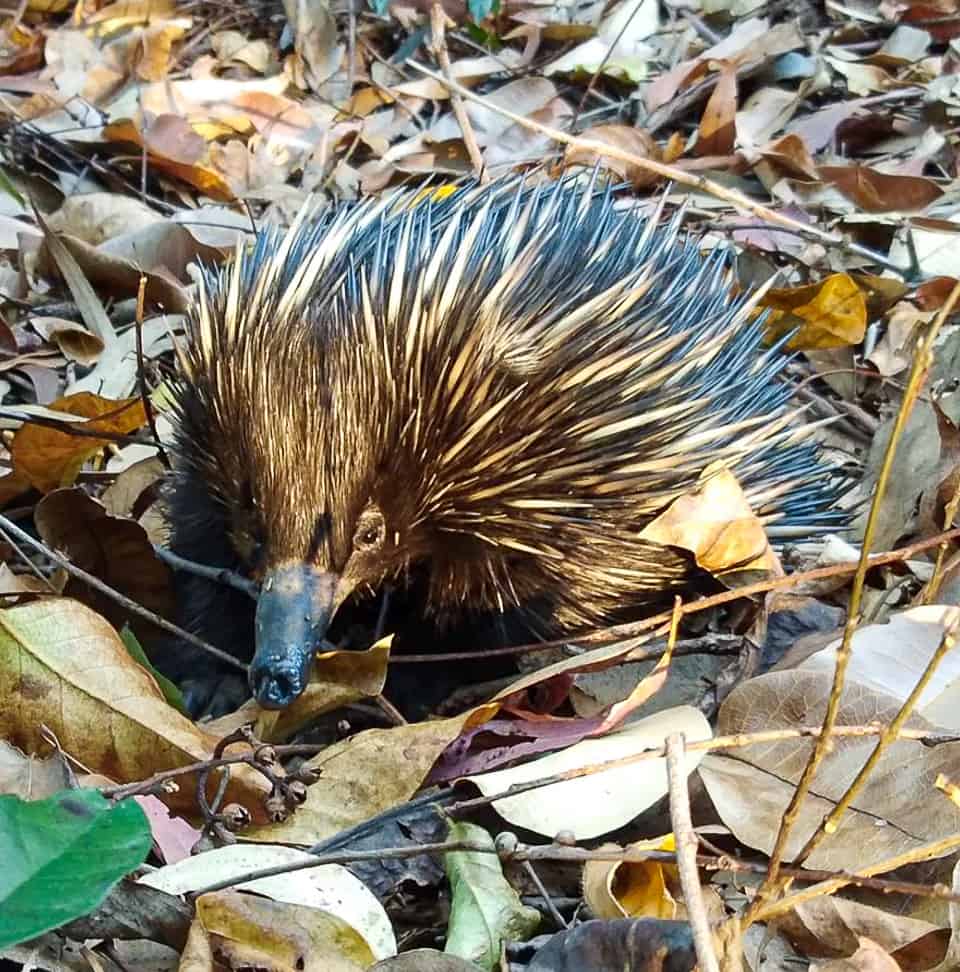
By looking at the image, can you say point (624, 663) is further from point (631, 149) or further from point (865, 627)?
point (631, 149)

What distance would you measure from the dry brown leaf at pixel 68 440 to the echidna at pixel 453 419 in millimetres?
229

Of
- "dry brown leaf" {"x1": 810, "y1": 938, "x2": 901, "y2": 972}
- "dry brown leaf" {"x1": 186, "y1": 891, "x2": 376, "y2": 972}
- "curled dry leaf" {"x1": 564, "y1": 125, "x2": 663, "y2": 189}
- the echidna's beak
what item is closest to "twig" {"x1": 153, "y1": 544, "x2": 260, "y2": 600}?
the echidna's beak

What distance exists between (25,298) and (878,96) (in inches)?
101

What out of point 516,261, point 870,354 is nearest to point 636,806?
point 516,261

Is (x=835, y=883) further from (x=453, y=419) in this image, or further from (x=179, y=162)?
(x=179, y=162)

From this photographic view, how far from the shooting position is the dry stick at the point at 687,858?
3.43 ft

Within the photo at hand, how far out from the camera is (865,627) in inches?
76.7

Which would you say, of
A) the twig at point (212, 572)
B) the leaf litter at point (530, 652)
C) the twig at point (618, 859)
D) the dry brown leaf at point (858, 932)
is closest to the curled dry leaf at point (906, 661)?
the leaf litter at point (530, 652)

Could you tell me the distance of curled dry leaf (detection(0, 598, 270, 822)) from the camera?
1.68 m

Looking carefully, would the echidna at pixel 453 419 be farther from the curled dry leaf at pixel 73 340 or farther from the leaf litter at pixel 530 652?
the curled dry leaf at pixel 73 340

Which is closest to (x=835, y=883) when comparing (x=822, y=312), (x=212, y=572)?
(x=212, y=572)

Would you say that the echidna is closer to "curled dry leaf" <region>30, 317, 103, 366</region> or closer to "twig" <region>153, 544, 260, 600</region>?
"twig" <region>153, 544, 260, 600</region>

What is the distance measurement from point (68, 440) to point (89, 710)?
0.78 m

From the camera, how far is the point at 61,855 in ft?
3.75
